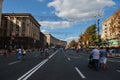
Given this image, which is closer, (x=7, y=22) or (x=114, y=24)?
(x=114, y=24)

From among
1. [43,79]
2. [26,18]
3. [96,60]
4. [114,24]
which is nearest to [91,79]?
[43,79]

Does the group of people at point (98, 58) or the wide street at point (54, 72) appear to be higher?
the group of people at point (98, 58)

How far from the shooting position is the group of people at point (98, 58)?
15945mm

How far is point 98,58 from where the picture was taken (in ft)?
52.3

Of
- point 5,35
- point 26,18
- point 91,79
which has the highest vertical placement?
point 26,18

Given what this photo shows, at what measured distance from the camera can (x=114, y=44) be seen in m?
94.9

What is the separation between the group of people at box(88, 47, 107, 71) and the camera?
1595cm

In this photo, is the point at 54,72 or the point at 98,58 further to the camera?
the point at 98,58

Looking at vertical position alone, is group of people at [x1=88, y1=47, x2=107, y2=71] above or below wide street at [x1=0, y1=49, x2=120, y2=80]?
above

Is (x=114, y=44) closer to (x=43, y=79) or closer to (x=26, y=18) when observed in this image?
(x=26, y=18)

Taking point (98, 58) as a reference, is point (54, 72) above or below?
below

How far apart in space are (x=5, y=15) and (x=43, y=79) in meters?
103

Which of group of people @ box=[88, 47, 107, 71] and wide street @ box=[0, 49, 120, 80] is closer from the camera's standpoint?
wide street @ box=[0, 49, 120, 80]

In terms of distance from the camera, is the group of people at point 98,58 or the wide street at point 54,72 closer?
the wide street at point 54,72
